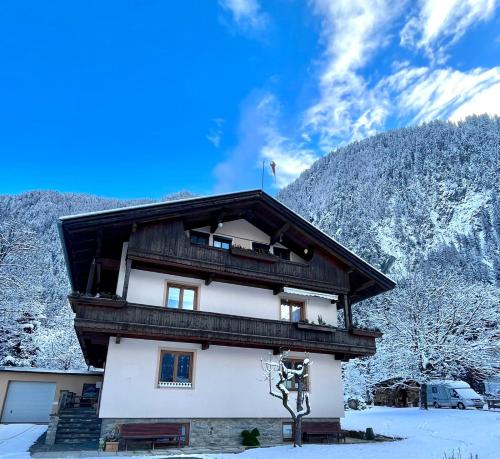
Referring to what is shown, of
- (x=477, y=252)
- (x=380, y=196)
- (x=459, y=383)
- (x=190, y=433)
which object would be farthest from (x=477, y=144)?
(x=190, y=433)

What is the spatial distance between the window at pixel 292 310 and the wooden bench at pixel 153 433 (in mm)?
7137

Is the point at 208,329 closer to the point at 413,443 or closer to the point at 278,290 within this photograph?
the point at 278,290

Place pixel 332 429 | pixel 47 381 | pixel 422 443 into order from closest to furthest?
pixel 422 443 < pixel 332 429 < pixel 47 381

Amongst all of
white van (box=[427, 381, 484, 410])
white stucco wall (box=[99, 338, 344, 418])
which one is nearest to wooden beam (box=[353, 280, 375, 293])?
white stucco wall (box=[99, 338, 344, 418])

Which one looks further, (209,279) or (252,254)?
(252,254)

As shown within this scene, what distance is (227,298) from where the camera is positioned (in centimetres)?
1912

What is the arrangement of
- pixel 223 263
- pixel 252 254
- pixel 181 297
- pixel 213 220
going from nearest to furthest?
pixel 181 297 < pixel 223 263 < pixel 252 254 < pixel 213 220

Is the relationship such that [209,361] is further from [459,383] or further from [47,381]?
[459,383]

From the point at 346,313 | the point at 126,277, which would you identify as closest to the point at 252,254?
the point at 126,277

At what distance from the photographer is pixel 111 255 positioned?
1864 centimetres

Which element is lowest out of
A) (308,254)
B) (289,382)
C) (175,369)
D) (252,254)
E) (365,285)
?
(289,382)

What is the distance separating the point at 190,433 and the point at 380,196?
120633 mm

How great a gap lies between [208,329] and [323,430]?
735cm

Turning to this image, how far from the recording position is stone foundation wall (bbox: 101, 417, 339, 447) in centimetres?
1603
